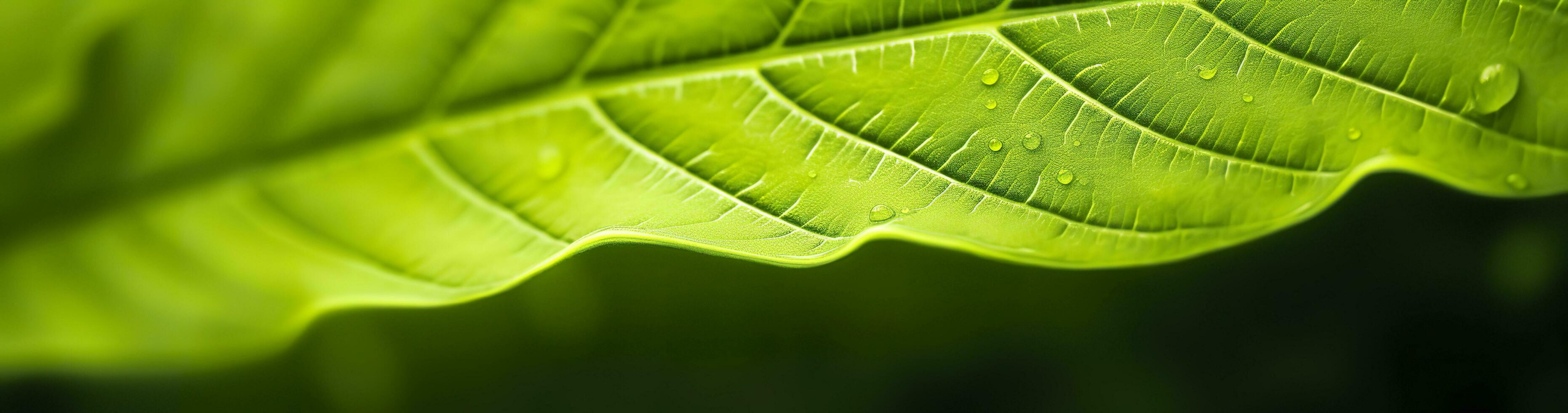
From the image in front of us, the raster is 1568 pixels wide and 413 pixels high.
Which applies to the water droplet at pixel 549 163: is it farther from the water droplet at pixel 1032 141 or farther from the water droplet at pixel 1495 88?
the water droplet at pixel 1495 88

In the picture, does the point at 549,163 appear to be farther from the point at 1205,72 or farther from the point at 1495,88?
the point at 1495,88

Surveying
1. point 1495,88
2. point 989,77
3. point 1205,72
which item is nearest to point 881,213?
point 989,77

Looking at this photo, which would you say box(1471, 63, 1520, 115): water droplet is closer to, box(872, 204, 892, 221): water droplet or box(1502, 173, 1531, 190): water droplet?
box(1502, 173, 1531, 190): water droplet

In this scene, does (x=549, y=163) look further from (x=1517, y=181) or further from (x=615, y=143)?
(x=1517, y=181)

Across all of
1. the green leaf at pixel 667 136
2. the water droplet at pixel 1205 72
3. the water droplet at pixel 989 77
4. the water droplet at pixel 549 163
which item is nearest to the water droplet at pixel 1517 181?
the green leaf at pixel 667 136

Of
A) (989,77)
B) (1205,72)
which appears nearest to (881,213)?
(989,77)

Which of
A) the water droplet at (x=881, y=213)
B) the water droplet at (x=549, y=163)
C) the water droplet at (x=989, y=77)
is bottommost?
the water droplet at (x=881, y=213)
